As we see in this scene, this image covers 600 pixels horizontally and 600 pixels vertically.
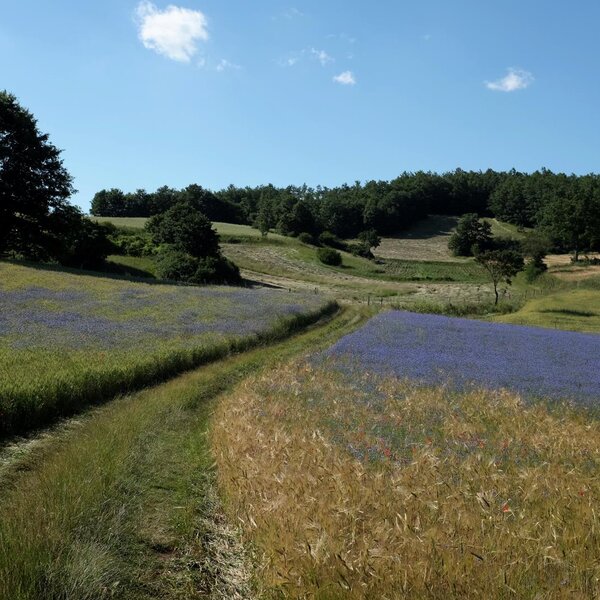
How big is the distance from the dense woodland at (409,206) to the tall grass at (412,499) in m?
106

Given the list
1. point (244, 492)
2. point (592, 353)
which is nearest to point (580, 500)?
point (244, 492)

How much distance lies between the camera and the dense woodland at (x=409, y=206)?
11619 centimetres

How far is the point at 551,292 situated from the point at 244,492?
7323cm

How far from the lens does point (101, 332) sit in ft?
78.4

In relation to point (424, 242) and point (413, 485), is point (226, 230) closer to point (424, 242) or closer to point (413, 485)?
point (424, 242)

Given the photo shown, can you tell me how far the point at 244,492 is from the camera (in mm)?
8352

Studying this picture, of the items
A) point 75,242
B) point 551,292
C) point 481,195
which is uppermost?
point 481,195

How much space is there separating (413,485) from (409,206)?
162278mm

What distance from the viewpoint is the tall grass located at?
5832mm

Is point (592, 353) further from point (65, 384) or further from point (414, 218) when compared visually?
point (414, 218)

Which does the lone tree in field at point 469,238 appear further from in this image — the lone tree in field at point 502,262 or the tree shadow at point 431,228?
the lone tree in field at point 502,262

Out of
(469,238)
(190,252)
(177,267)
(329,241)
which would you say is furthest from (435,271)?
(177,267)

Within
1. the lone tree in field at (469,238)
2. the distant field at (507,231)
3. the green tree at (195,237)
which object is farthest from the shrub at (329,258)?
the distant field at (507,231)

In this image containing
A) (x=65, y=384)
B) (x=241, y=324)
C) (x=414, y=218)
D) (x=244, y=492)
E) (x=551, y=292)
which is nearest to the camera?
(x=244, y=492)
